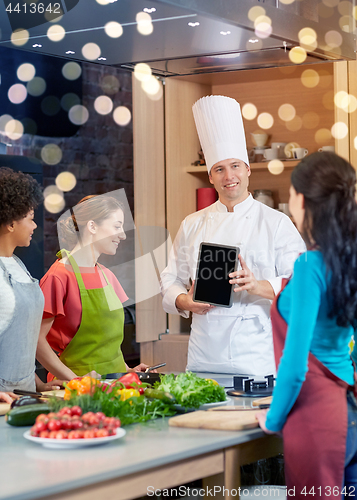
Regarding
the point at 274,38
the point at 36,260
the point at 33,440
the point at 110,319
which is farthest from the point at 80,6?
the point at 36,260

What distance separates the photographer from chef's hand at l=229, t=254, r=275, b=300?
6.13 feet

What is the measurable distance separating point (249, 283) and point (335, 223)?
78cm

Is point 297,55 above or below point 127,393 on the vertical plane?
above

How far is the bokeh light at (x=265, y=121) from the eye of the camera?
315 centimetres

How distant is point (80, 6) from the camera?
1.32m

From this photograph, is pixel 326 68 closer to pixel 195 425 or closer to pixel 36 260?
pixel 36 260

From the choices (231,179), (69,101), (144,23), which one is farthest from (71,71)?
(144,23)

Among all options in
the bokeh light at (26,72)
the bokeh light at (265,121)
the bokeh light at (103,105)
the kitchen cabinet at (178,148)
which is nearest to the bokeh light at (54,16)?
the kitchen cabinet at (178,148)

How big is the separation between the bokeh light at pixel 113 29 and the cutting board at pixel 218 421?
2.85 ft

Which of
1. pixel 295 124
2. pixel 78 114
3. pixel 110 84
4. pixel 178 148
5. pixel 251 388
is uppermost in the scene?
pixel 110 84

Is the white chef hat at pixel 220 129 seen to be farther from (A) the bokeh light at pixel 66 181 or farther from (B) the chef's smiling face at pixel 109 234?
(A) the bokeh light at pixel 66 181

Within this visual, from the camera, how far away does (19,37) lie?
4.94 ft

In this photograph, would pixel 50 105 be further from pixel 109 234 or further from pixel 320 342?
pixel 320 342

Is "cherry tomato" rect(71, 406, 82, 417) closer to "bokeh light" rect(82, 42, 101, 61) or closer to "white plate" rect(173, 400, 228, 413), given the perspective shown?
"white plate" rect(173, 400, 228, 413)
